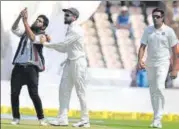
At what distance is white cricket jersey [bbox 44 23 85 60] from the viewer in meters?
9.79

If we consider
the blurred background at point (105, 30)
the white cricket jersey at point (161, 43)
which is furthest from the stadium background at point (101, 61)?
the white cricket jersey at point (161, 43)

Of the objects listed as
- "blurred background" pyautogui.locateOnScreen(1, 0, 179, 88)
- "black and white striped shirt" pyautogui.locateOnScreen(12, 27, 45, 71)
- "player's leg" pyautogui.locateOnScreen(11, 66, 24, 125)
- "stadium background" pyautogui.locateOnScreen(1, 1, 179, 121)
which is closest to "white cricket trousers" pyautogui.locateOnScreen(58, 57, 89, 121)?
"black and white striped shirt" pyautogui.locateOnScreen(12, 27, 45, 71)

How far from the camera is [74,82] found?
995 cm

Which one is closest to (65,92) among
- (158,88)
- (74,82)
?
(74,82)

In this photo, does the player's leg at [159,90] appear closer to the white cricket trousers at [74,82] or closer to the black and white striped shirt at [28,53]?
the white cricket trousers at [74,82]

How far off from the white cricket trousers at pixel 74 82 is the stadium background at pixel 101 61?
2883mm

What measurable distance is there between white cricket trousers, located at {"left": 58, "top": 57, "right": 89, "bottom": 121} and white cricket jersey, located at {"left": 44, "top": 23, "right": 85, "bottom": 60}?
85mm

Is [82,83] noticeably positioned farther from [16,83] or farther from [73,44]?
[16,83]

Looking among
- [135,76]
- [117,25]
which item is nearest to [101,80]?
[135,76]

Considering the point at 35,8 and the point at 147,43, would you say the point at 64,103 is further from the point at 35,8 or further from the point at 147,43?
the point at 35,8

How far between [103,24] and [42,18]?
9.61 m

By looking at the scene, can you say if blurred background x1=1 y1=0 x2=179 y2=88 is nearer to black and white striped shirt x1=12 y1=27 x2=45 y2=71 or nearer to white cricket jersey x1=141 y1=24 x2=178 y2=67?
white cricket jersey x1=141 y1=24 x2=178 y2=67

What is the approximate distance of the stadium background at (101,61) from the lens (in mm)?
14109

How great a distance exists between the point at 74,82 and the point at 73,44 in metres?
0.54
